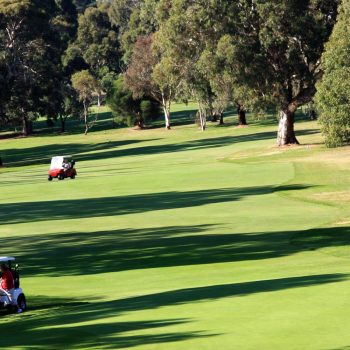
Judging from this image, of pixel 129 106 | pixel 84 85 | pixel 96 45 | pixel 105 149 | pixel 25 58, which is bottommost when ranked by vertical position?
pixel 105 149

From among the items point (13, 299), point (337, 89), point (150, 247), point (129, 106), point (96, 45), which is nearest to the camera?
point (13, 299)

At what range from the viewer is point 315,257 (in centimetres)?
2788

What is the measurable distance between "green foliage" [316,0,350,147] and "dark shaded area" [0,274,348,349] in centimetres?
4130

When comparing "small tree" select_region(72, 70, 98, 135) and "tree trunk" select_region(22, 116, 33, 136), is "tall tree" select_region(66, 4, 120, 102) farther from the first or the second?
"tree trunk" select_region(22, 116, 33, 136)

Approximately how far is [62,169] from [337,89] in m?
19.1

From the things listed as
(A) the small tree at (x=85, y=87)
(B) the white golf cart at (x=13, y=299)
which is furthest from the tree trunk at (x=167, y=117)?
(B) the white golf cart at (x=13, y=299)

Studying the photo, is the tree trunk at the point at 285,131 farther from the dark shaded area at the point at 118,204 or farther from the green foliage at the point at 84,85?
the green foliage at the point at 84,85

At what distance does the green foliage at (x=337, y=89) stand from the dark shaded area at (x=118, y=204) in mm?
13763

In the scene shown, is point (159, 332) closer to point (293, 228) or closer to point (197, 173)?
point (293, 228)

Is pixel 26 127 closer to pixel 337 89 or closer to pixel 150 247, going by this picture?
pixel 337 89

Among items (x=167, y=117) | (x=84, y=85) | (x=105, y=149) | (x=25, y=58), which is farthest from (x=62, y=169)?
(x=84, y=85)

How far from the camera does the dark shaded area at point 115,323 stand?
49.2 ft

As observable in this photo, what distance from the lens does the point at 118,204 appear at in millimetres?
46688

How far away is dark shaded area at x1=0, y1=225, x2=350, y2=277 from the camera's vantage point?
28.7m
